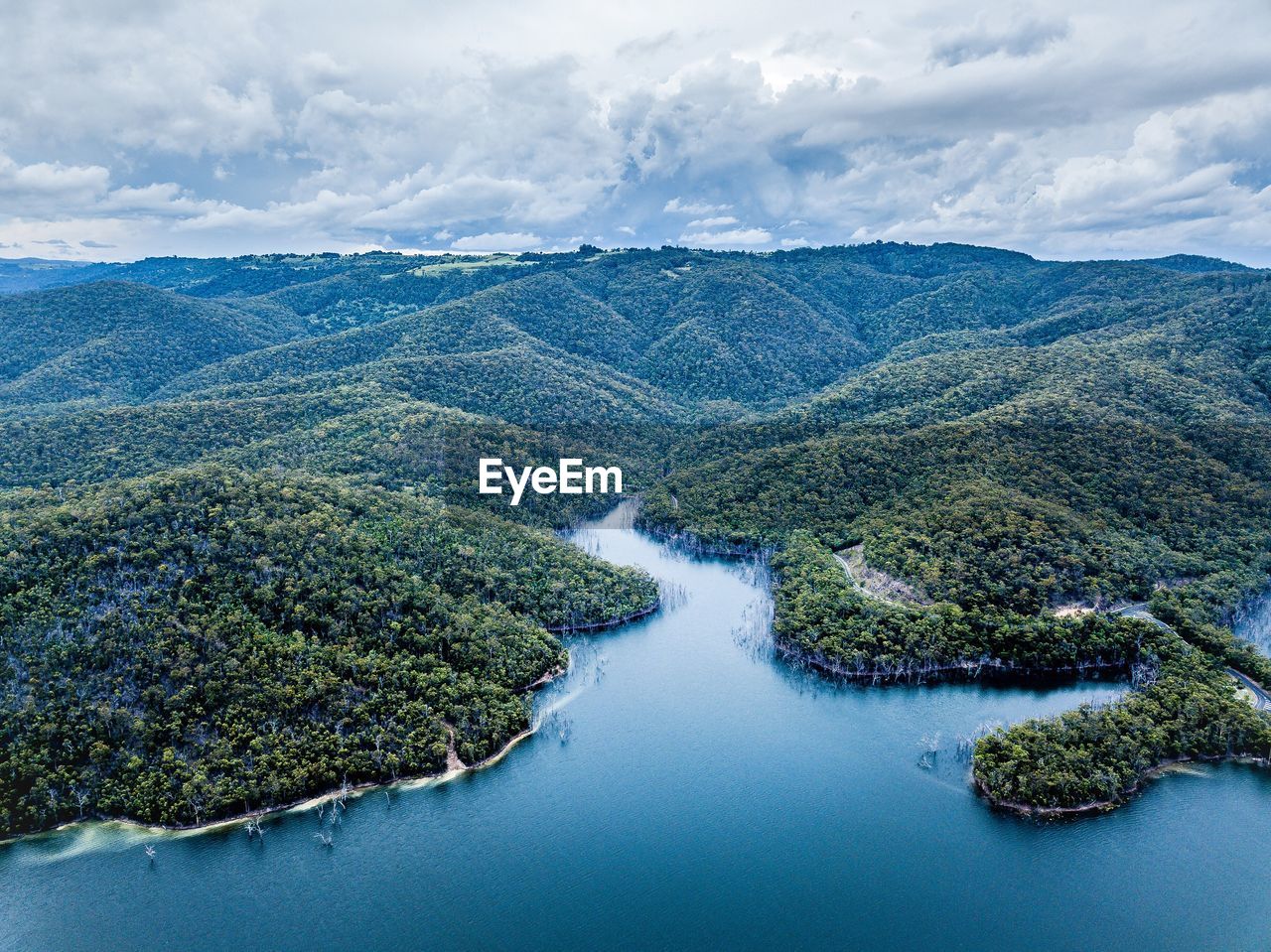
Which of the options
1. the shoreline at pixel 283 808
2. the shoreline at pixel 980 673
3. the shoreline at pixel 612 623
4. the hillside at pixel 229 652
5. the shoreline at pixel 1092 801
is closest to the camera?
the shoreline at pixel 283 808

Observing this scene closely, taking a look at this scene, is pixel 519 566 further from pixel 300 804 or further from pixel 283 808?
pixel 283 808

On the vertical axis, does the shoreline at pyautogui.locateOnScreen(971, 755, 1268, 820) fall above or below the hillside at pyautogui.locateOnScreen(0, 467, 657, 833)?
below

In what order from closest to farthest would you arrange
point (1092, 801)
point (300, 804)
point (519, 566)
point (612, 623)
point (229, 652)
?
point (1092, 801) → point (300, 804) → point (229, 652) → point (612, 623) → point (519, 566)

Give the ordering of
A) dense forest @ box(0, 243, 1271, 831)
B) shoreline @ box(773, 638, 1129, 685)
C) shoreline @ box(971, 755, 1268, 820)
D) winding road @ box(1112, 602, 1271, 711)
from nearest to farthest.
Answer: shoreline @ box(971, 755, 1268, 820) → dense forest @ box(0, 243, 1271, 831) → winding road @ box(1112, 602, 1271, 711) → shoreline @ box(773, 638, 1129, 685)

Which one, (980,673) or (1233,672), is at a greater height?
(1233,672)

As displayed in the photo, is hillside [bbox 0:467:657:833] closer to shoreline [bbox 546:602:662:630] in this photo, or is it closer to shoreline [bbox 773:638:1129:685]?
shoreline [bbox 546:602:662:630]

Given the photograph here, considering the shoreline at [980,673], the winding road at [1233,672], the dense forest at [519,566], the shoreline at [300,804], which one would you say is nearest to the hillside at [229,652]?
the dense forest at [519,566]

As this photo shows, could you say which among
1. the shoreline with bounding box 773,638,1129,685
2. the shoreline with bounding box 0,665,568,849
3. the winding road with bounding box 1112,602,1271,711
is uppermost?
the winding road with bounding box 1112,602,1271,711

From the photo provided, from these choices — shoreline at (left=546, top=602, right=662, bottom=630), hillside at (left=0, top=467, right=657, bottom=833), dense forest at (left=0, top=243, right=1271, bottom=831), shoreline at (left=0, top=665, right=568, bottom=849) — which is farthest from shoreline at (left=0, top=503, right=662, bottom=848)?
shoreline at (left=546, top=602, right=662, bottom=630)

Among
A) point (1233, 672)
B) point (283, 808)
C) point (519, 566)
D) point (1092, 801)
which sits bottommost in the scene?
point (283, 808)

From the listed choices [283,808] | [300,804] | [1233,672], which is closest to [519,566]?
[300,804]

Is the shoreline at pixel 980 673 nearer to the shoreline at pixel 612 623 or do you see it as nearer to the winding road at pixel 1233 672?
the winding road at pixel 1233 672

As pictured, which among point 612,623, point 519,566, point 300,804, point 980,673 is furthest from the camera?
point 519,566
